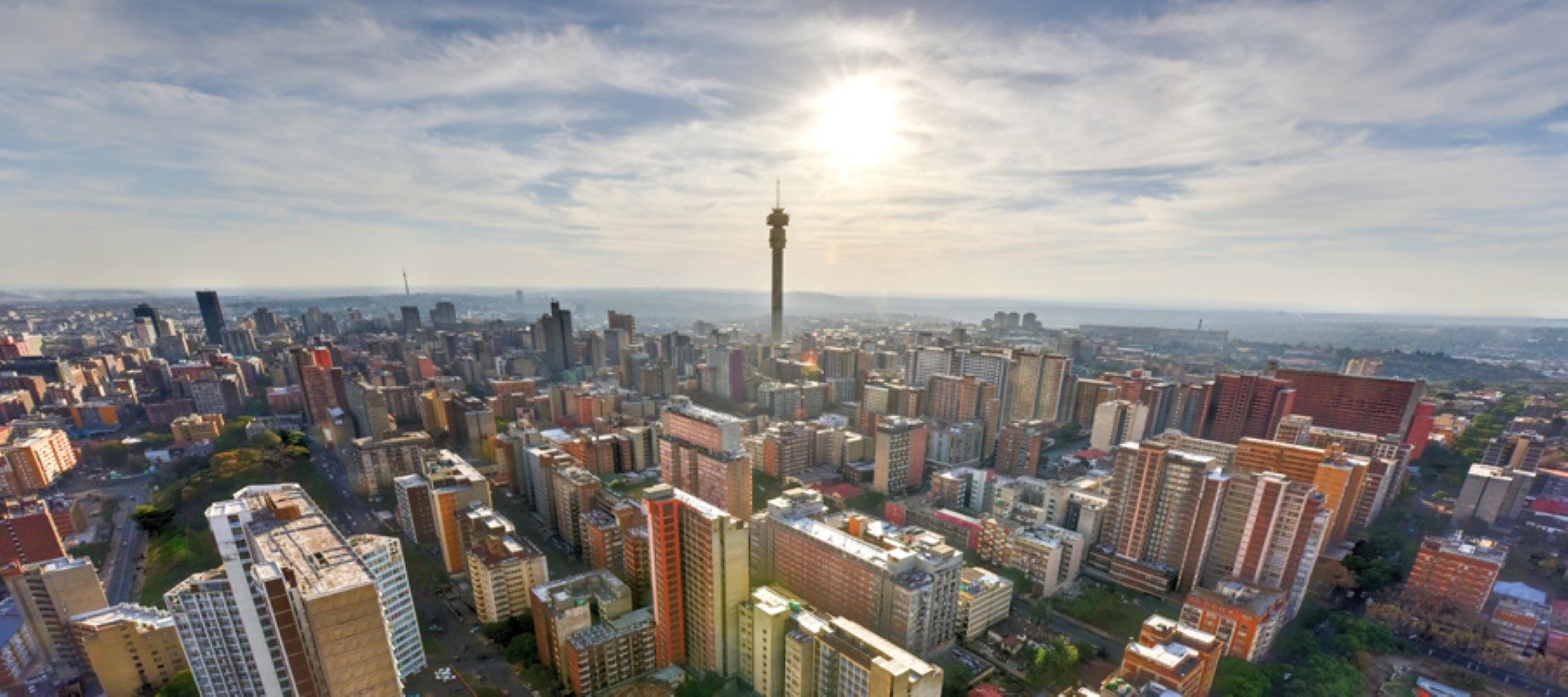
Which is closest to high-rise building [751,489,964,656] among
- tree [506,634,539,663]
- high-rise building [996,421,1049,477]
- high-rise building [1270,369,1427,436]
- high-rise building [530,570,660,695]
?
high-rise building [530,570,660,695]

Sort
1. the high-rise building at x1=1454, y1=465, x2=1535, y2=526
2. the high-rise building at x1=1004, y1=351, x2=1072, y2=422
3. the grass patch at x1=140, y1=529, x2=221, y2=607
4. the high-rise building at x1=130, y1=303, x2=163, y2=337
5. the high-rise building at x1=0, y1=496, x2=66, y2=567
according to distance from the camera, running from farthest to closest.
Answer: the high-rise building at x1=130, y1=303, x2=163, y2=337, the high-rise building at x1=1004, y1=351, x2=1072, y2=422, the high-rise building at x1=1454, y1=465, x2=1535, y2=526, the grass patch at x1=140, y1=529, x2=221, y2=607, the high-rise building at x1=0, y1=496, x2=66, y2=567

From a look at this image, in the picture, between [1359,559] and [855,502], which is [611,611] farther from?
[1359,559]

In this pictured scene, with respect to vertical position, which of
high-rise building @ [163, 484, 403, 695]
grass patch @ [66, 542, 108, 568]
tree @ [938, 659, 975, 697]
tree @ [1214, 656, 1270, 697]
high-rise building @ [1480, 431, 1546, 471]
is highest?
high-rise building @ [163, 484, 403, 695]

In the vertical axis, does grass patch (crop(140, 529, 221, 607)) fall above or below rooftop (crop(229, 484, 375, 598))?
below

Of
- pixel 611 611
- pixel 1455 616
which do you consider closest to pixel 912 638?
pixel 611 611

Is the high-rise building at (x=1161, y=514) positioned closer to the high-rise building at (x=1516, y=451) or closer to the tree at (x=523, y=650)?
the high-rise building at (x=1516, y=451)

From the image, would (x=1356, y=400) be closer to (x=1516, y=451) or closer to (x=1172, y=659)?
(x=1516, y=451)

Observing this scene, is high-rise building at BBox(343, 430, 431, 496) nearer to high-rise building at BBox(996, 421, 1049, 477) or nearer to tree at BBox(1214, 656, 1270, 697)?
high-rise building at BBox(996, 421, 1049, 477)
